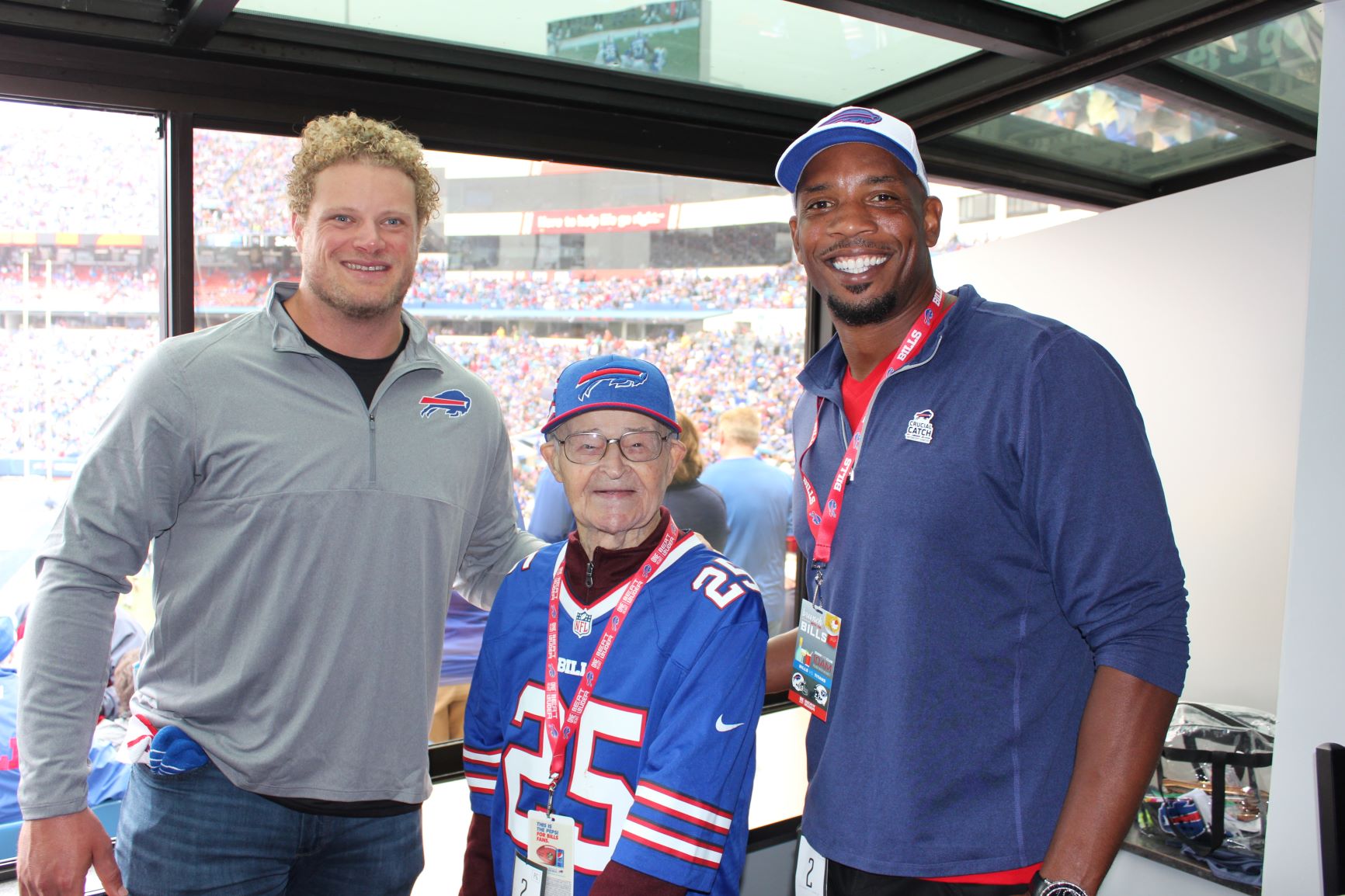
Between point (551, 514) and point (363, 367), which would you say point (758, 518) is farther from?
point (363, 367)

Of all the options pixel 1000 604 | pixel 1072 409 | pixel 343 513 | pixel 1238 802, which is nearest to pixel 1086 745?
pixel 1000 604

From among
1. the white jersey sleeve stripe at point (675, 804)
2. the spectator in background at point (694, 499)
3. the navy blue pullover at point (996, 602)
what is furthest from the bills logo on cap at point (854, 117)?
the spectator in background at point (694, 499)

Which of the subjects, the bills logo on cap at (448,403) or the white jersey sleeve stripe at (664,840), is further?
the bills logo on cap at (448,403)

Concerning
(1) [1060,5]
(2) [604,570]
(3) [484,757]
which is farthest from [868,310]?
(1) [1060,5]

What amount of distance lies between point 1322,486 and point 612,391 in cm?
144

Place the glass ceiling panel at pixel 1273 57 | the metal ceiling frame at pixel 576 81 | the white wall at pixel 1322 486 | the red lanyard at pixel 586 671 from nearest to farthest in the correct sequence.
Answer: the red lanyard at pixel 586 671 → the white wall at pixel 1322 486 → the metal ceiling frame at pixel 576 81 → the glass ceiling panel at pixel 1273 57

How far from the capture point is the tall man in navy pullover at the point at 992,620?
48.1 inches

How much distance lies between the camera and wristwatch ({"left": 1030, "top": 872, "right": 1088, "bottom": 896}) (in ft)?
3.92

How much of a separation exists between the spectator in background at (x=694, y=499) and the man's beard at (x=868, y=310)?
2475mm

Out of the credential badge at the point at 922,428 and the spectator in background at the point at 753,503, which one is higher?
the credential badge at the point at 922,428

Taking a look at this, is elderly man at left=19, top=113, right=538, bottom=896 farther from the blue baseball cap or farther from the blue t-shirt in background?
the blue t-shirt in background

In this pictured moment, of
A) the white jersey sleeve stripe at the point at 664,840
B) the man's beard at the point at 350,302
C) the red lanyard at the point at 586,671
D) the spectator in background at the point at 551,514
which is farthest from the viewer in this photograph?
the spectator in background at the point at 551,514

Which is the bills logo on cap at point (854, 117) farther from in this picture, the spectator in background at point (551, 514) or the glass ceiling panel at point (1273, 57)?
the spectator in background at point (551, 514)

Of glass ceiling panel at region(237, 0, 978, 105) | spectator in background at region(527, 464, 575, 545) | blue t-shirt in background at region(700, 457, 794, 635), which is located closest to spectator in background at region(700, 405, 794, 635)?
blue t-shirt in background at region(700, 457, 794, 635)
